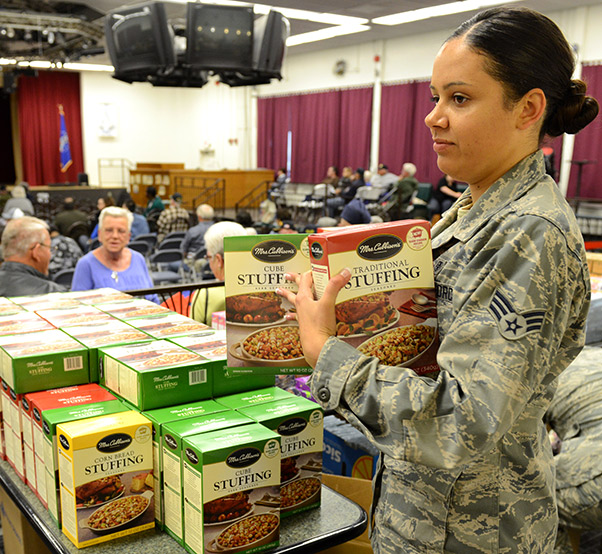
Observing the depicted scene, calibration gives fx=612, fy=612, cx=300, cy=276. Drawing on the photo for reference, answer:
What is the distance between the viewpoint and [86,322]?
182 cm

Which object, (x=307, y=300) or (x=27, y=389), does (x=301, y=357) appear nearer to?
(x=307, y=300)

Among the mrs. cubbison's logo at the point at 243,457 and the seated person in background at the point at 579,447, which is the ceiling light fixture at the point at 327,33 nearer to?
the seated person in background at the point at 579,447

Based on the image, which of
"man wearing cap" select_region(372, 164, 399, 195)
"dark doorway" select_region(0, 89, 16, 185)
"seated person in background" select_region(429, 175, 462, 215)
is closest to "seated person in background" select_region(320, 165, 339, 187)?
"man wearing cap" select_region(372, 164, 399, 195)

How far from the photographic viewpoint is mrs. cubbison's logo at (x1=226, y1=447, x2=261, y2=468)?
1171mm

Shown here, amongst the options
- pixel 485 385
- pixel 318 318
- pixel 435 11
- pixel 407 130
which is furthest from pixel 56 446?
pixel 407 130

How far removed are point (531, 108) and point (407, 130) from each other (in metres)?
13.6

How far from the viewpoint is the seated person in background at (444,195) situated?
462 inches

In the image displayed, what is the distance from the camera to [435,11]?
11.0m

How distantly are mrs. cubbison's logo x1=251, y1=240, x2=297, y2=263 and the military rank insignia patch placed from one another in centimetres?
49

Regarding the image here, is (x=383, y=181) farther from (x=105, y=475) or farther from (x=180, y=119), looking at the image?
(x=105, y=475)

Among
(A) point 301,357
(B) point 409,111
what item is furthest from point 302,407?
(B) point 409,111

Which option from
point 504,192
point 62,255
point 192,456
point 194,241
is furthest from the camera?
point 194,241

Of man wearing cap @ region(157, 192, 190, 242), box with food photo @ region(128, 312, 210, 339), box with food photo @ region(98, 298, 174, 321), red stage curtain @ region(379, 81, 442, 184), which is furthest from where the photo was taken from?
red stage curtain @ region(379, 81, 442, 184)

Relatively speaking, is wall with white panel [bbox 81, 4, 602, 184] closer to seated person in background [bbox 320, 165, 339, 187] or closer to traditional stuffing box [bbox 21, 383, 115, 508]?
seated person in background [bbox 320, 165, 339, 187]
